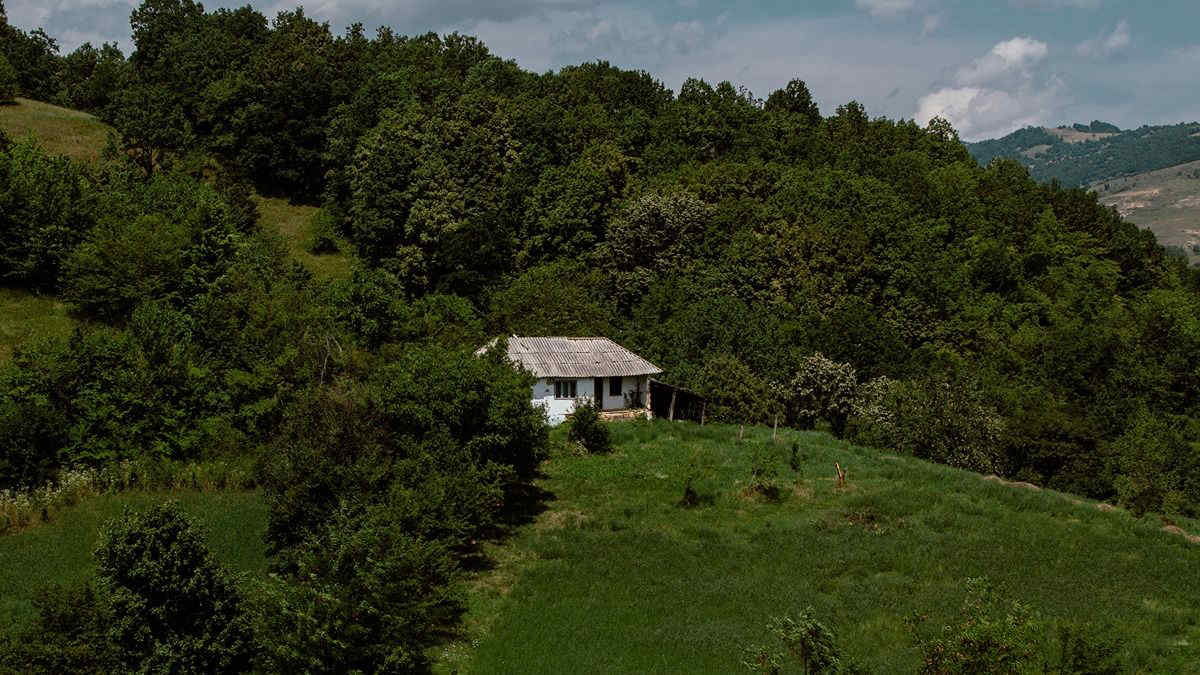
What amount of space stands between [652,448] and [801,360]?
17011 mm

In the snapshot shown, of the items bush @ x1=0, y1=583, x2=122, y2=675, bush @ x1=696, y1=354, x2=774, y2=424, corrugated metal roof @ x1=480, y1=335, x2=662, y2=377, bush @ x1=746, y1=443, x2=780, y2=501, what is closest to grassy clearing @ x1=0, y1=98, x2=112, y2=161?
corrugated metal roof @ x1=480, y1=335, x2=662, y2=377

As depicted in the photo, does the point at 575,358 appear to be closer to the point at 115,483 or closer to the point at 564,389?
the point at 564,389

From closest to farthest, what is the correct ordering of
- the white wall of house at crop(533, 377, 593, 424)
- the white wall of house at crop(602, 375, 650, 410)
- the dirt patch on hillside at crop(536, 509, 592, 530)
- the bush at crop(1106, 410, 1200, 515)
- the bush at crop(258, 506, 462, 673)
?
the bush at crop(258, 506, 462, 673), the dirt patch on hillside at crop(536, 509, 592, 530), the bush at crop(1106, 410, 1200, 515), the white wall of house at crop(533, 377, 593, 424), the white wall of house at crop(602, 375, 650, 410)

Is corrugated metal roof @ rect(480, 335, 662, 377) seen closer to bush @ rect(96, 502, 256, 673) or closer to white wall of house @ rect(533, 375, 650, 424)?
white wall of house @ rect(533, 375, 650, 424)

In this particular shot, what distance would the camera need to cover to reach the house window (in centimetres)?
5184

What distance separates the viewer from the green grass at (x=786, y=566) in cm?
2514

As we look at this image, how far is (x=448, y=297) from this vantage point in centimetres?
6094

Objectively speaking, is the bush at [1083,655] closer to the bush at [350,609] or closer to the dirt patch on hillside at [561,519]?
the bush at [350,609]

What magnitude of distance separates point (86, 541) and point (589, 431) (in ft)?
73.7

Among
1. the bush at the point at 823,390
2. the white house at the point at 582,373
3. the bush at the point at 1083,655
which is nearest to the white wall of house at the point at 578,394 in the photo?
the white house at the point at 582,373

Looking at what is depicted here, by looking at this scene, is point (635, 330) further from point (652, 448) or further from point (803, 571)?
point (803, 571)

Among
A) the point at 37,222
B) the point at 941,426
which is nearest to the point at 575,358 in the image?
the point at 941,426

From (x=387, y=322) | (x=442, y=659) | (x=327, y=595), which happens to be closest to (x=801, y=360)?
(x=387, y=322)

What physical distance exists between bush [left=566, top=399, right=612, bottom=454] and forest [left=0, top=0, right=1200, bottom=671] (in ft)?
17.7
